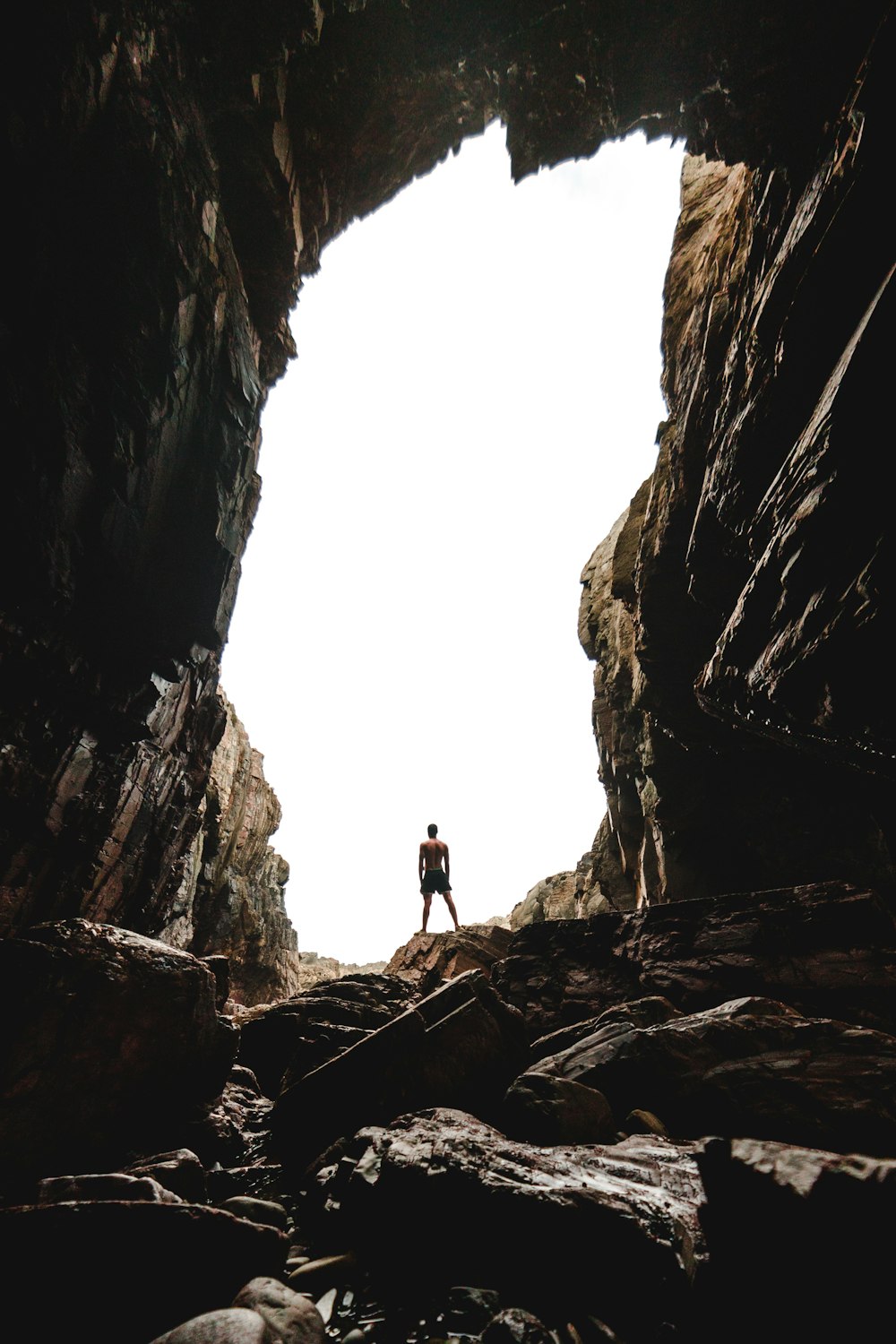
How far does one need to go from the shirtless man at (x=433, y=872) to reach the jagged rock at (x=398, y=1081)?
1024 centimetres

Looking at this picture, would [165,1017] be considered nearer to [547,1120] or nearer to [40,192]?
[547,1120]

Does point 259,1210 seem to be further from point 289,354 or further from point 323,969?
point 323,969

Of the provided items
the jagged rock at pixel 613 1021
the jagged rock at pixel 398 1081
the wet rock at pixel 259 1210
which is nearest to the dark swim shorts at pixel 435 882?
the jagged rock at pixel 613 1021

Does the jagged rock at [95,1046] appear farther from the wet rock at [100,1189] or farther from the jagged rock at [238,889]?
the jagged rock at [238,889]

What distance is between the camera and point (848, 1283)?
60.5 inches

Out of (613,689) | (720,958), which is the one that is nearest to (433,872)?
(613,689)

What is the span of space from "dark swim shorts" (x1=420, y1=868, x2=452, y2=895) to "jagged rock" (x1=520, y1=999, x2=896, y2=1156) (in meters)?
10.7

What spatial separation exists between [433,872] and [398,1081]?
36.9 feet

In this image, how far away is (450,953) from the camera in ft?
34.7

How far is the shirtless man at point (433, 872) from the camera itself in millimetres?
14352

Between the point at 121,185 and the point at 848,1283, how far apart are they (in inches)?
497

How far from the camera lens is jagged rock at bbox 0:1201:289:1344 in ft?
6.03

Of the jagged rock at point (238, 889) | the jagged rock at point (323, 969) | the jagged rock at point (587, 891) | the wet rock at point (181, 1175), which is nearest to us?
the wet rock at point (181, 1175)

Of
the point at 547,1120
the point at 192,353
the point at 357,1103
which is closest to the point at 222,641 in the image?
the point at 192,353
